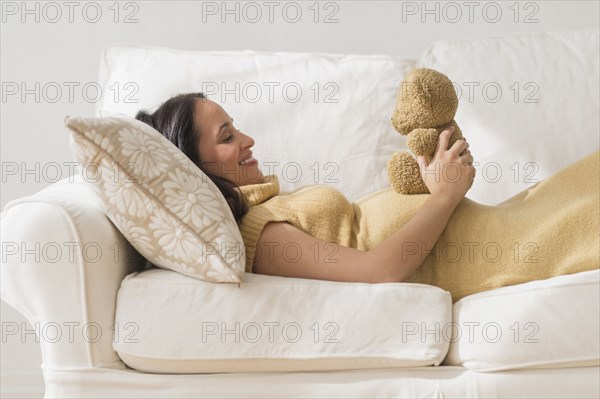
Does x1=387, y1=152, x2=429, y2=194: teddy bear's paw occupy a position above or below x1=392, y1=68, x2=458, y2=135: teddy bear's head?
below

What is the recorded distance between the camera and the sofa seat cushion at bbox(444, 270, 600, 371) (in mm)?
1304

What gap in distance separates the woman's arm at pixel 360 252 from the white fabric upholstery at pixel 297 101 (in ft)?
1.42

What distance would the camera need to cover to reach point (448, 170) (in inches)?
59.6

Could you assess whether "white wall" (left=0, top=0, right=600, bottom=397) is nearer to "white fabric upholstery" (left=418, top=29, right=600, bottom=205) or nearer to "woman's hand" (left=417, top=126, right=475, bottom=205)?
"white fabric upholstery" (left=418, top=29, right=600, bottom=205)

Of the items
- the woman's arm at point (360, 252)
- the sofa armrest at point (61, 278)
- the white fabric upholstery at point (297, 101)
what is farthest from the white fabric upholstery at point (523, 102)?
the sofa armrest at point (61, 278)

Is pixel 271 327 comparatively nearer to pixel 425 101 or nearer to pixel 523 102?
pixel 425 101

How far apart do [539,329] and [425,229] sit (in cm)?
27

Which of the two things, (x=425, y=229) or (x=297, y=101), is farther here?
(x=297, y=101)

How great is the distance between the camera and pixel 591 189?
1.48 m

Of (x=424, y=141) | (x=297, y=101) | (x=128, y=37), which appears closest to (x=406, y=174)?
(x=424, y=141)

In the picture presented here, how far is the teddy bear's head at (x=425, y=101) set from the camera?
1513 mm

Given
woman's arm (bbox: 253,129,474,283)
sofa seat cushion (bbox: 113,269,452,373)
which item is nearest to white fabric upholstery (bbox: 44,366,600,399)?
sofa seat cushion (bbox: 113,269,452,373)

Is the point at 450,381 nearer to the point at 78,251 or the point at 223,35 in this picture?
the point at 78,251

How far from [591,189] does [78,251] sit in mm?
922
